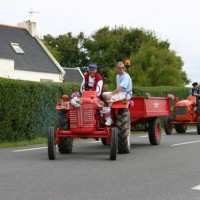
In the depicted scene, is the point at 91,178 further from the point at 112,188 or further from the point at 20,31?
the point at 20,31

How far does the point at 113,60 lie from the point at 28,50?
20.5 metres

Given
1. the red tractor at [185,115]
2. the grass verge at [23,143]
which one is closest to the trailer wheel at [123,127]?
the grass verge at [23,143]

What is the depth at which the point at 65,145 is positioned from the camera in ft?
44.7

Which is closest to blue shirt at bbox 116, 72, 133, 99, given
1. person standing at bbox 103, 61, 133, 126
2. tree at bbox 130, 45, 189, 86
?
person standing at bbox 103, 61, 133, 126

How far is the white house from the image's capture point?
50.9 metres

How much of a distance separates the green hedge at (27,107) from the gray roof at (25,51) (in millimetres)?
30034

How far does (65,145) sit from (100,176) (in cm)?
405

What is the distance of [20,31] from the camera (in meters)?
56.4

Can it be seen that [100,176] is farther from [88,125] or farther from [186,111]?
[186,111]

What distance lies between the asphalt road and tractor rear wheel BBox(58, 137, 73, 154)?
202mm

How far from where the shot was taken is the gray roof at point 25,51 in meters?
51.3

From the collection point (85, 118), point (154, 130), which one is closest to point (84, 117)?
point (85, 118)

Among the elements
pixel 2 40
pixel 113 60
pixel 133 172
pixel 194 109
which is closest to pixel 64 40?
pixel 113 60

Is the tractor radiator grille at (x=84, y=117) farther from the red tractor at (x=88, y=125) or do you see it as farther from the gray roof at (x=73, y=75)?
the gray roof at (x=73, y=75)
